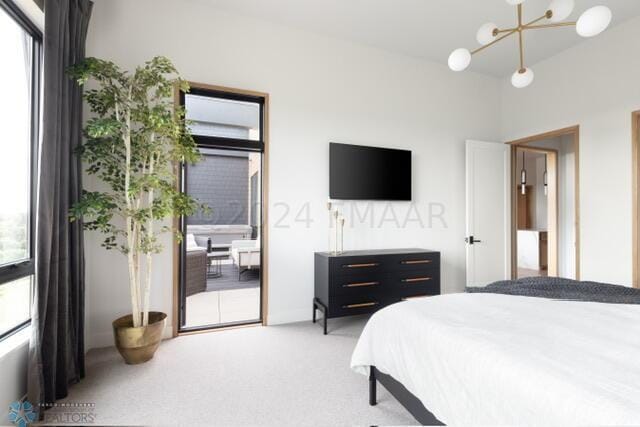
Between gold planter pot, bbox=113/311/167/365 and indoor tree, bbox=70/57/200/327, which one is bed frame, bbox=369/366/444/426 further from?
indoor tree, bbox=70/57/200/327

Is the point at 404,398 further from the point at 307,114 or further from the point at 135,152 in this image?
the point at 307,114

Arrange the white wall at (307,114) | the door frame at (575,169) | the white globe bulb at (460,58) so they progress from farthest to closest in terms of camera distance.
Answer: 1. the door frame at (575,169)
2. the white wall at (307,114)
3. the white globe bulb at (460,58)

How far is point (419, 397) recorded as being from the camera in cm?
137

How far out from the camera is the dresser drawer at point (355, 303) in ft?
9.69

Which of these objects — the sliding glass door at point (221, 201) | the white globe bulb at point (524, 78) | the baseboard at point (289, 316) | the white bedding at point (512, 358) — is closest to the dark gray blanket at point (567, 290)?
the white bedding at point (512, 358)

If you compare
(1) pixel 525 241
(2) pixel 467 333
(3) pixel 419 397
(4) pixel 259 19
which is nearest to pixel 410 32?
(4) pixel 259 19

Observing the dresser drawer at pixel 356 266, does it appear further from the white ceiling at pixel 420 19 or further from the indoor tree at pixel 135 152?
the white ceiling at pixel 420 19

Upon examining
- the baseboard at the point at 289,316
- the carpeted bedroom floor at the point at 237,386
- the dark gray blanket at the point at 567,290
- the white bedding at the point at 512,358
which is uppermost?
the dark gray blanket at the point at 567,290

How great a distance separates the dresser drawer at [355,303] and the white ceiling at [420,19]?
2.84m

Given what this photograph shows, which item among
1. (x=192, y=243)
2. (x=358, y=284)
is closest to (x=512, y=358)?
(x=358, y=284)

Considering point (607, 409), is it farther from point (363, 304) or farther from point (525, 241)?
point (525, 241)

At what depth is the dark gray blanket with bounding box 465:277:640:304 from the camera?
1.80m

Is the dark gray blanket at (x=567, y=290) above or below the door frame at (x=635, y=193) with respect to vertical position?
below

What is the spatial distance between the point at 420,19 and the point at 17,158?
3.63 metres
